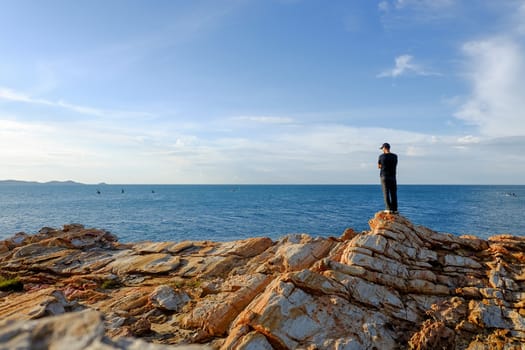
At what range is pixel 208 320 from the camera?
12.6 m

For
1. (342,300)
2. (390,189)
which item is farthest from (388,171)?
(342,300)

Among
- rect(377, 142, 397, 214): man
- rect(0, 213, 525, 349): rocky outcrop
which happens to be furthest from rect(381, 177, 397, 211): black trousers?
rect(0, 213, 525, 349): rocky outcrop

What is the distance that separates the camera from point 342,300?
12.4m

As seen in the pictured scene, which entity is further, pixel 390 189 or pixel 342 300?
pixel 390 189

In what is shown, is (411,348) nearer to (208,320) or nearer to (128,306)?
(208,320)

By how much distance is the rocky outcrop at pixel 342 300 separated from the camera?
11.2 m

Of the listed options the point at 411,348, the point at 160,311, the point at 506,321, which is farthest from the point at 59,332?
the point at 506,321

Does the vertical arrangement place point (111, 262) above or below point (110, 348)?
below

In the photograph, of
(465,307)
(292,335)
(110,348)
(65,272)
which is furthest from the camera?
(65,272)

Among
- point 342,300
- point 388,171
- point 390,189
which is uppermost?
point 388,171

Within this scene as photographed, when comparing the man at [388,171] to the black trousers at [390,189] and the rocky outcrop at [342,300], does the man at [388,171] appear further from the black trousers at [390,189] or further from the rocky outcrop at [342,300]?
the rocky outcrop at [342,300]

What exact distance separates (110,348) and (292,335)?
8.91m

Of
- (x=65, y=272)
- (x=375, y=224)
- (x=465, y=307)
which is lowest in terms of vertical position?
(x=65, y=272)

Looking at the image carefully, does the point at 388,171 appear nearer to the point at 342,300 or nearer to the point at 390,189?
the point at 390,189
